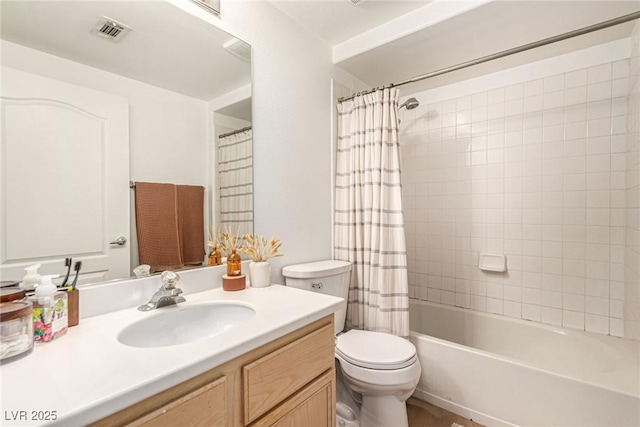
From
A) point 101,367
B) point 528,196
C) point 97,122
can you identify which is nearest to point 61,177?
point 97,122

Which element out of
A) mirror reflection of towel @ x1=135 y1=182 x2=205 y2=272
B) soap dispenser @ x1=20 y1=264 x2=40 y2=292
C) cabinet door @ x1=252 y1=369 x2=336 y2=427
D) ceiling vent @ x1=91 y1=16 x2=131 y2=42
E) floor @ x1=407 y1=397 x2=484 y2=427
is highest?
ceiling vent @ x1=91 y1=16 x2=131 y2=42

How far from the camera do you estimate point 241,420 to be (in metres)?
0.75

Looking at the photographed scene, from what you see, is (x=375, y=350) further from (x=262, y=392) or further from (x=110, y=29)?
(x=110, y=29)

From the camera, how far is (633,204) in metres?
1.63

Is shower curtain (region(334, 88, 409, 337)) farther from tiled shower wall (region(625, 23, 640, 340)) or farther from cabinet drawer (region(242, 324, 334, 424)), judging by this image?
tiled shower wall (region(625, 23, 640, 340))

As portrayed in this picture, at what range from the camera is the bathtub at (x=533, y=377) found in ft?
4.26

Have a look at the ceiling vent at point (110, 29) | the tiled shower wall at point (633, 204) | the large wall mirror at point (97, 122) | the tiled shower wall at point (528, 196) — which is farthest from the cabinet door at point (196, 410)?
the tiled shower wall at point (528, 196)

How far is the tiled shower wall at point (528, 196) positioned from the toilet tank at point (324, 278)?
3.72ft

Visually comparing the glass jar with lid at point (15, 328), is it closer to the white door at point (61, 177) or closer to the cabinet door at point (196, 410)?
the white door at point (61, 177)

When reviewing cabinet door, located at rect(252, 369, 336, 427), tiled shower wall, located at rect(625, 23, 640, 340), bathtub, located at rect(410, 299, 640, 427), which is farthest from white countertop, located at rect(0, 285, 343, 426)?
tiled shower wall, located at rect(625, 23, 640, 340)

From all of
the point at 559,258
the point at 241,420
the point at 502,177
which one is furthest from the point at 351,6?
the point at 559,258

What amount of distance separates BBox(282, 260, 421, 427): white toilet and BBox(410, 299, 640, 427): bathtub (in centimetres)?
36

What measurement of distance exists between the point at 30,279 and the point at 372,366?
4.23 feet

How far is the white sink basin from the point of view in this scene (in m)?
0.92
